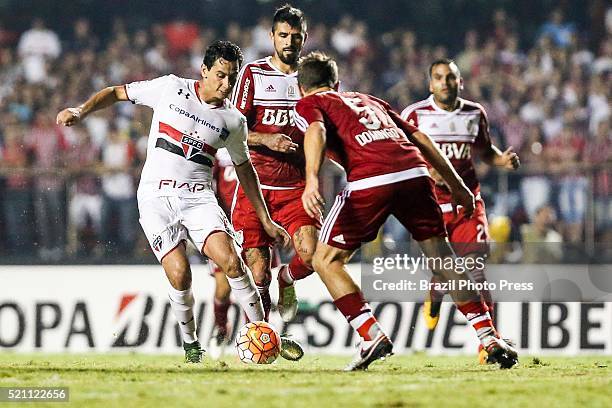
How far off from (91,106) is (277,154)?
204 centimetres

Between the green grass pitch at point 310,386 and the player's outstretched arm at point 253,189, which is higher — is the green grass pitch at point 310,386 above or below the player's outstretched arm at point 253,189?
below

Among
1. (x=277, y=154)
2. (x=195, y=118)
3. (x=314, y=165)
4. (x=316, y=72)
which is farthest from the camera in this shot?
(x=277, y=154)

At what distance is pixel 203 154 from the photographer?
893cm

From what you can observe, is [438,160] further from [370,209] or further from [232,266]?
[232,266]

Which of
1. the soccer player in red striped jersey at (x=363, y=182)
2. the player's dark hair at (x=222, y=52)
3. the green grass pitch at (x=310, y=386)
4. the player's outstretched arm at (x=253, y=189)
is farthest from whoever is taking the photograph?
the player's outstretched arm at (x=253, y=189)

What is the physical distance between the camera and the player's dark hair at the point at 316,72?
8.20 metres

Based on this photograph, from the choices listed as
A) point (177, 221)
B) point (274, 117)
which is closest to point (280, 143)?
point (274, 117)

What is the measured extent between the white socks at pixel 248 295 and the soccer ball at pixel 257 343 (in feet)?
0.85

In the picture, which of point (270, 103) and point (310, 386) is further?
point (270, 103)

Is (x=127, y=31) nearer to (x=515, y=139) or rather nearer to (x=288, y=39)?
(x=515, y=139)

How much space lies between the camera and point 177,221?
884cm

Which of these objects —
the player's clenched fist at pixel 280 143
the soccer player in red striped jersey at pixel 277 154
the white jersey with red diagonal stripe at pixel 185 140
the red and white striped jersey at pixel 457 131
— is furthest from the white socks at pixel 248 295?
the red and white striped jersey at pixel 457 131

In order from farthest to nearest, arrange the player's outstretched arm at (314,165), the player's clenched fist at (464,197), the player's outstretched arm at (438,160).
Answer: the player's clenched fist at (464,197) → the player's outstretched arm at (438,160) → the player's outstretched arm at (314,165)

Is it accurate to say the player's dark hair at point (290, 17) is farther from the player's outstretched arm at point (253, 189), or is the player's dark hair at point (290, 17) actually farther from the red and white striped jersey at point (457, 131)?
the red and white striped jersey at point (457, 131)
